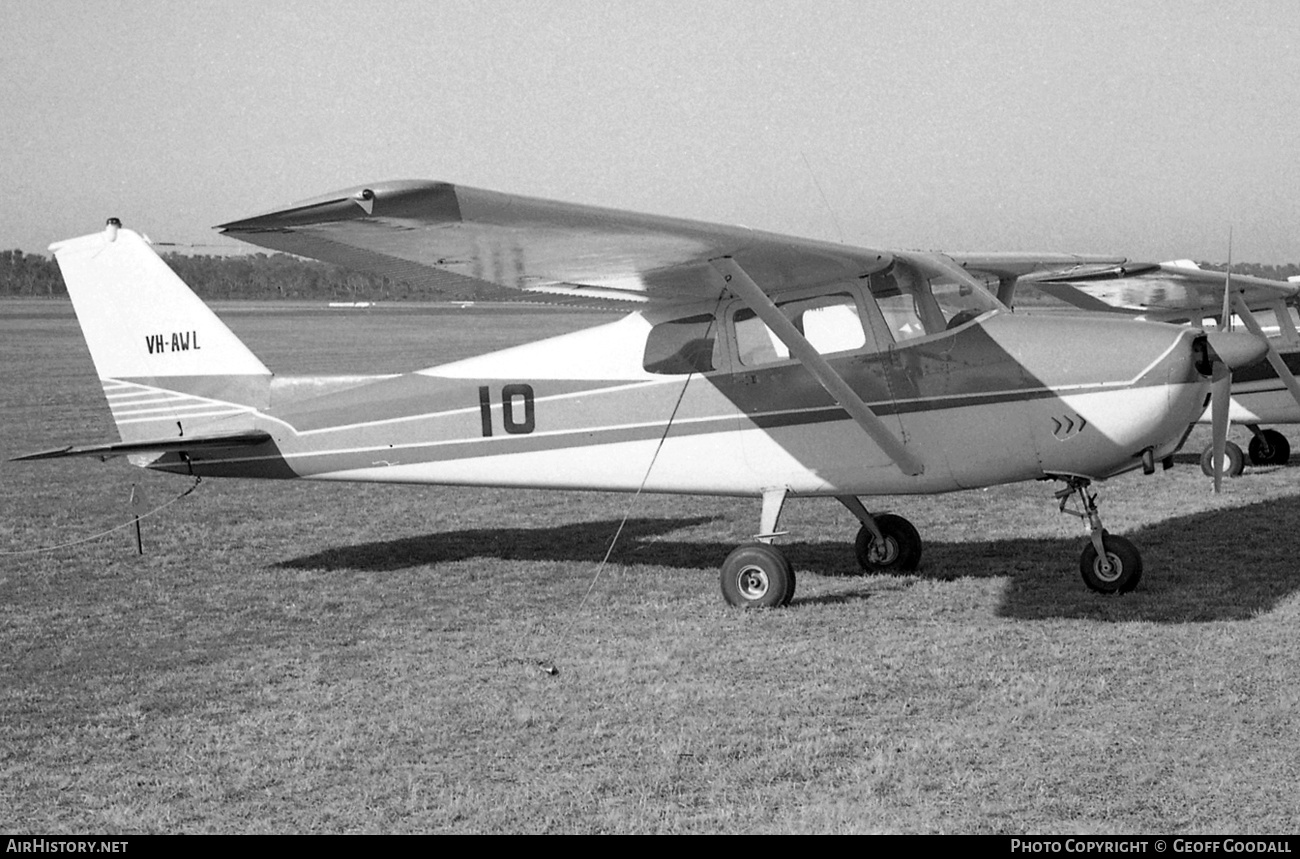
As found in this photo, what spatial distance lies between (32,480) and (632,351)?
9030 mm

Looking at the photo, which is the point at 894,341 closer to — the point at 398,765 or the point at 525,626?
the point at 525,626

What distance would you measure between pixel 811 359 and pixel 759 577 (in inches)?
56.0

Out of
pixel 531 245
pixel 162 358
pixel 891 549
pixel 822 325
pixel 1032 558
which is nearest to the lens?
pixel 531 245

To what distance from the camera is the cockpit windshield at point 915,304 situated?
26.3 feet

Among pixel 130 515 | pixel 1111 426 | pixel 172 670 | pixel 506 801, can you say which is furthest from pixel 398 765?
pixel 130 515

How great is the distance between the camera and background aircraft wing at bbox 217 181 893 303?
215 inches

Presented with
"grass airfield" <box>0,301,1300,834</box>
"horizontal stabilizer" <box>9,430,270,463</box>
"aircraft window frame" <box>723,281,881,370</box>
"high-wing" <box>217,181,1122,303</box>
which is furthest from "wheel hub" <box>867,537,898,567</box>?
"horizontal stabilizer" <box>9,430,270,463</box>

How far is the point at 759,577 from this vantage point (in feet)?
26.1

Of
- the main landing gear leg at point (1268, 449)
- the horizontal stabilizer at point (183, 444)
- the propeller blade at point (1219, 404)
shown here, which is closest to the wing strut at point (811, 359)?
the propeller blade at point (1219, 404)

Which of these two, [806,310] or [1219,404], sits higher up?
[806,310]

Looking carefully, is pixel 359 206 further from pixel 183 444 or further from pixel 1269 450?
pixel 1269 450

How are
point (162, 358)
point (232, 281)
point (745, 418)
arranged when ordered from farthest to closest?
point (232, 281) < point (162, 358) < point (745, 418)

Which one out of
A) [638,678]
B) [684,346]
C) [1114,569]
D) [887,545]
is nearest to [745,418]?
[684,346]

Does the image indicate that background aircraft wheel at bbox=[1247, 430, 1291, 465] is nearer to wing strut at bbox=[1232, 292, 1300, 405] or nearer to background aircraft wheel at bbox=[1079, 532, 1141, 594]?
wing strut at bbox=[1232, 292, 1300, 405]
